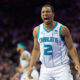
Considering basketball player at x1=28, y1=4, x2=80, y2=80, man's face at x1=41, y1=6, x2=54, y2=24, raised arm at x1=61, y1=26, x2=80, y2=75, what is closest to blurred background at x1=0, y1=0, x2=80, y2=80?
basketball player at x1=28, y1=4, x2=80, y2=80

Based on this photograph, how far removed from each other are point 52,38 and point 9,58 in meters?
6.66

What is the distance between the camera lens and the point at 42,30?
4324 mm

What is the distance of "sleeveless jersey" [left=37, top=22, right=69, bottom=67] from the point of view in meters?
4.23

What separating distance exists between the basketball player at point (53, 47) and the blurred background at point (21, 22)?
5.11m

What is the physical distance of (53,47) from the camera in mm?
4234

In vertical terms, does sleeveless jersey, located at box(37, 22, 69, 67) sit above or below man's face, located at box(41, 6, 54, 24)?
below

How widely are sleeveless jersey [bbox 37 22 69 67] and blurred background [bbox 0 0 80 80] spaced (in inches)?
202

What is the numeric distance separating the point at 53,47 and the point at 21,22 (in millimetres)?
8740

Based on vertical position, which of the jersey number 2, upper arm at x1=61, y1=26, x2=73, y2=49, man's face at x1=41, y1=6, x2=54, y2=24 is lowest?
the jersey number 2

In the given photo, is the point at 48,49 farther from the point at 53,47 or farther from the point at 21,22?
the point at 21,22

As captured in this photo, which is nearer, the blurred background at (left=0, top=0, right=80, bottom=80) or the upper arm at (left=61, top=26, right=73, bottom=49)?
the upper arm at (left=61, top=26, right=73, bottom=49)

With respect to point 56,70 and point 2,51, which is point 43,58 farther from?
point 2,51

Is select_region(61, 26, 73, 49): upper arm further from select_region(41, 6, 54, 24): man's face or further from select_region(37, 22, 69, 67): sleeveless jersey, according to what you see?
select_region(41, 6, 54, 24): man's face

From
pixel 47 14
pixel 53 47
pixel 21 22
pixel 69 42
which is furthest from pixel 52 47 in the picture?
pixel 21 22
